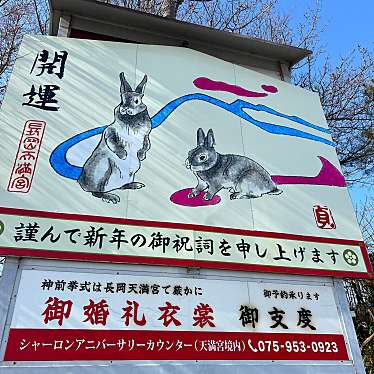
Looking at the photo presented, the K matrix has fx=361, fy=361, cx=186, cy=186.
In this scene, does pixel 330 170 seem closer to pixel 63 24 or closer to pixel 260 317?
pixel 260 317

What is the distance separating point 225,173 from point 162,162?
0.84 m

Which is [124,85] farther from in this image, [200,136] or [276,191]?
[276,191]

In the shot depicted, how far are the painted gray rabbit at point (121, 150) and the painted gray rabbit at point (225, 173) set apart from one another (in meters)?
0.69

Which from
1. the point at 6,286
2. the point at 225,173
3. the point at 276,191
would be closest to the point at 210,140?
the point at 225,173

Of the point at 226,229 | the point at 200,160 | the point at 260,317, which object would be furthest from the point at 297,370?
the point at 200,160

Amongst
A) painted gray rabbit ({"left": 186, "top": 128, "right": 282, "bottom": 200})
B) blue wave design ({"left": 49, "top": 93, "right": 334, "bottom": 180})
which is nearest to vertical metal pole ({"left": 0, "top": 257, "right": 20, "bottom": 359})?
blue wave design ({"left": 49, "top": 93, "right": 334, "bottom": 180})

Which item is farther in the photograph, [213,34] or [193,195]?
[213,34]

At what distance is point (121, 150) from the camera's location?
453 cm

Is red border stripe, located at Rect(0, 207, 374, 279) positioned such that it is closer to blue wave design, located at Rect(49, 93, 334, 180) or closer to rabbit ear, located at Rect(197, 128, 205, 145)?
blue wave design, located at Rect(49, 93, 334, 180)

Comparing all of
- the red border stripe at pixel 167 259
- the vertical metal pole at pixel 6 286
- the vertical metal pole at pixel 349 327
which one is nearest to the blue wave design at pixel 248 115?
the red border stripe at pixel 167 259

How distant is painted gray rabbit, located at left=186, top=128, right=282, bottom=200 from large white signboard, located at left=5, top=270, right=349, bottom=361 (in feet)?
3.88

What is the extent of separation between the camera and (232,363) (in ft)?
11.4

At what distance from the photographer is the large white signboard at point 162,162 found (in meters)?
3.88

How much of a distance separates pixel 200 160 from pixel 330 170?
200 cm
